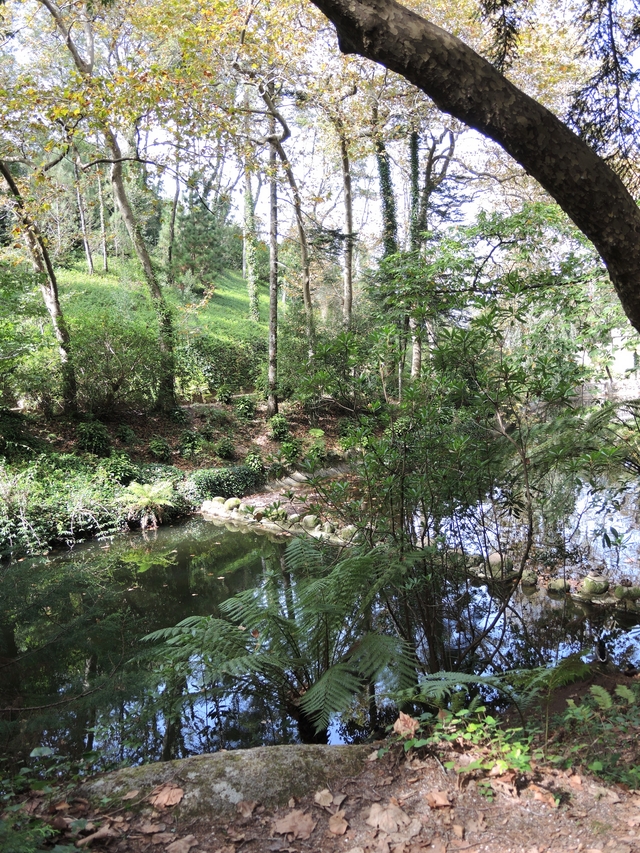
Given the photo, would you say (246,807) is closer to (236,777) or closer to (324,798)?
(236,777)

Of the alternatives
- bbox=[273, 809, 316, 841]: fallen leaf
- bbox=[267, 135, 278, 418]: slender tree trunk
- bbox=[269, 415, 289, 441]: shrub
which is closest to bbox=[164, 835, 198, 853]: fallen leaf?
bbox=[273, 809, 316, 841]: fallen leaf

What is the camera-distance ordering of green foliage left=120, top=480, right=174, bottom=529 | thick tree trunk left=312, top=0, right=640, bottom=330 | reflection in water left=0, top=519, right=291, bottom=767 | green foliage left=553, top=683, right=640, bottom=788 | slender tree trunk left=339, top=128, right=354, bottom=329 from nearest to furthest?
green foliage left=553, top=683, right=640, bottom=788
thick tree trunk left=312, top=0, right=640, bottom=330
reflection in water left=0, top=519, right=291, bottom=767
green foliage left=120, top=480, right=174, bottom=529
slender tree trunk left=339, top=128, right=354, bottom=329

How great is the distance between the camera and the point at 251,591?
11.8 feet

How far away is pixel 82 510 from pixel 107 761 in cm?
536

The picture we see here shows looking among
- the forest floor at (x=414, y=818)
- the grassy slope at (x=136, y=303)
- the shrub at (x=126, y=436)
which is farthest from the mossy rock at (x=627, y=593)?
the grassy slope at (x=136, y=303)

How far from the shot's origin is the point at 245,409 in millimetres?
13977

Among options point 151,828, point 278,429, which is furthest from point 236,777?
point 278,429

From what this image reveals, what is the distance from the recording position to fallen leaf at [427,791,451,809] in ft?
6.23

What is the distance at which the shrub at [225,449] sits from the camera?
1166 cm

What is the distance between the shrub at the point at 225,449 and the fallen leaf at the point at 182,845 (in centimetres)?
997

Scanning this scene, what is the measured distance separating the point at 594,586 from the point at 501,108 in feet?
15.6

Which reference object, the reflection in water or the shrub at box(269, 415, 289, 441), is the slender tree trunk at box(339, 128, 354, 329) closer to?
the shrub at box(269, 415, 289, 441)

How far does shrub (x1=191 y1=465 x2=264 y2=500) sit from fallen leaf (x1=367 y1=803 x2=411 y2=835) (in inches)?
321

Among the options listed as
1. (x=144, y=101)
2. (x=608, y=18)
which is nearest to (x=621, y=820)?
(x=608, y=18)
